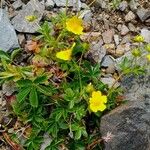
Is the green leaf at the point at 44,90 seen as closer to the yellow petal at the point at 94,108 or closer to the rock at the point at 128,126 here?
the yellow petal at the point at 94,108

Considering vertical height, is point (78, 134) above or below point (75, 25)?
below

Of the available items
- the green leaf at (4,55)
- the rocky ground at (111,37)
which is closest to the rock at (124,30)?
the rocky ground at (111,37)

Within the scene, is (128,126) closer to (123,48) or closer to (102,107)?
(102,107)

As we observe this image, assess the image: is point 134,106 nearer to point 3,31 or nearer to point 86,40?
point 86,40

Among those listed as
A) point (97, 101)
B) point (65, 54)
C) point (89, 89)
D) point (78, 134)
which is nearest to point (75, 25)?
point (65, 54)

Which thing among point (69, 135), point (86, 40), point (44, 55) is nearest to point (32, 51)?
point (44, 55)

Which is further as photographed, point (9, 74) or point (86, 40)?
point (86, 40)
